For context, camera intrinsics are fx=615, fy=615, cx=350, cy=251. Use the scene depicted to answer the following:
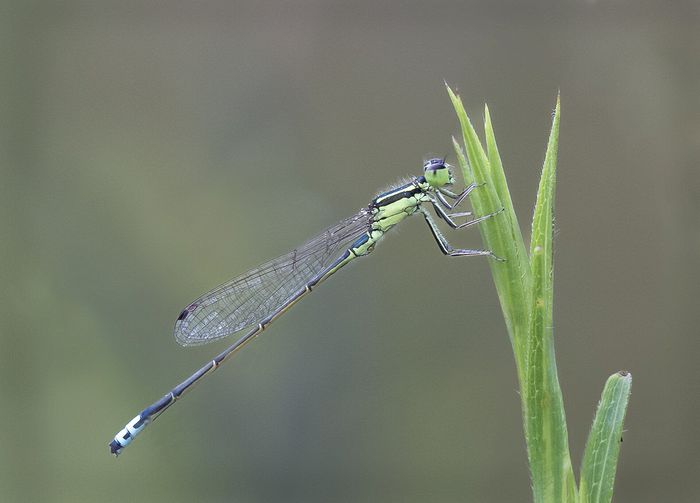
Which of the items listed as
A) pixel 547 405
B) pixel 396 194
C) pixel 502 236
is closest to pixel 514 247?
pixel 502 236

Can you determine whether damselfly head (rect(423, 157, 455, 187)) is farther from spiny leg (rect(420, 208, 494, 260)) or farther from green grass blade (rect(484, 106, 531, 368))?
green grass blade (rect(484, 106, 531, 368))

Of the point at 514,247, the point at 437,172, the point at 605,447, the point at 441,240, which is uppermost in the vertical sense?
the point at 437,172

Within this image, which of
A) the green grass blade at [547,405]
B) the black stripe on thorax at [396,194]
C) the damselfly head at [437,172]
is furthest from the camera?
the black stripe on thorax at [396,194]

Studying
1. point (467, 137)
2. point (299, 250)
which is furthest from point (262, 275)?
point (467, 137)

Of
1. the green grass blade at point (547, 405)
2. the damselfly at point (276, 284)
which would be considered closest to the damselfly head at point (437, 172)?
the damselfly at point (276, 284)

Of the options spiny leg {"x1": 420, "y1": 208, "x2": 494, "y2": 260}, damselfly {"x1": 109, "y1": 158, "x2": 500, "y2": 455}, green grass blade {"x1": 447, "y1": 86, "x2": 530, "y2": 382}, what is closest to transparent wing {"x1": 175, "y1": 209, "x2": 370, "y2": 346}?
damselfly {"x1": 109, "y1": 158, "x2": 500, "y2": 455}

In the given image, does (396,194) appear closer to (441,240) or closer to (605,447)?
(441,240)

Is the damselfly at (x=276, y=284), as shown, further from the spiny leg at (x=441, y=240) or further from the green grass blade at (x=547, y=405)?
the green grass blade at (x=547, y=405)
